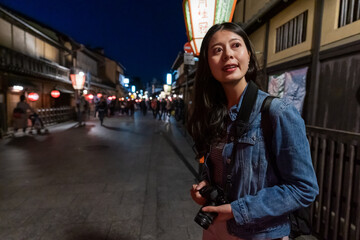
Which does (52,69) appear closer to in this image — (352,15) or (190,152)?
(190,152)

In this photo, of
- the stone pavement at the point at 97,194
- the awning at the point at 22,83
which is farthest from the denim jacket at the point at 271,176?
the awning at the point at 22,83

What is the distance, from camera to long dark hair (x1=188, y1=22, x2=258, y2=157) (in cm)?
131

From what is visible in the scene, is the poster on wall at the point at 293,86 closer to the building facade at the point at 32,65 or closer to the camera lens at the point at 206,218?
the camera lens at the point at 206,218

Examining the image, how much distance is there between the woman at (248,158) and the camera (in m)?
0.97

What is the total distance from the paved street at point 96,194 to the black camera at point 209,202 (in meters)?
2.21

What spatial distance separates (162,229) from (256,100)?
111 inches

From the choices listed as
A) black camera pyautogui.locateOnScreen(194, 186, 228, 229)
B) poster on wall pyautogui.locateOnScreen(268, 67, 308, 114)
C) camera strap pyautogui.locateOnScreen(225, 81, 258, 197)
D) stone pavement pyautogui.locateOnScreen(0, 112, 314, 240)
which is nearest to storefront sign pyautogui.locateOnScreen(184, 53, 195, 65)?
poster on wall pyautogui.locateOnScreen(268, 67, 308, 114)

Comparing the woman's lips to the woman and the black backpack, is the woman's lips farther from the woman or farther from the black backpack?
the black backpack

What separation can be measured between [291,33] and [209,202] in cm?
541

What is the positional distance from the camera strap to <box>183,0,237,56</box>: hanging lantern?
3945 mm

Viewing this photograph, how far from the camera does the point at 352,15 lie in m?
3.46

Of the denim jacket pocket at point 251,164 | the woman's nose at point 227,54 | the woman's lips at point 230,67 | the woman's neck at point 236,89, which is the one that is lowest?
the denim jacket pocket at point 251,164

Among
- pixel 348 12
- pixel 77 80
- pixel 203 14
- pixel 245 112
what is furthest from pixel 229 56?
pixel 77 80

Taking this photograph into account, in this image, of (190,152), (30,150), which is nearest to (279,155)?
(190,152)
